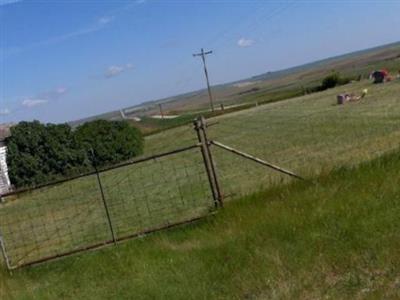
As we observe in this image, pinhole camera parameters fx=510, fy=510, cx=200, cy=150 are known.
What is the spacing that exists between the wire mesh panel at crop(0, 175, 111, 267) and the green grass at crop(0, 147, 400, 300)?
1.41 meters

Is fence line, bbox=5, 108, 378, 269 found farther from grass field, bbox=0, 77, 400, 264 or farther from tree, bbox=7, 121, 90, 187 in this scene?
tree, bbox=7, 121, 90, 187

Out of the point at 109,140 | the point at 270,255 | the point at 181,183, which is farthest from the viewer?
the point at 109,140

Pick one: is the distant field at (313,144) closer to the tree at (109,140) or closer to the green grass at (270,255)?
the green grass at (270,255)

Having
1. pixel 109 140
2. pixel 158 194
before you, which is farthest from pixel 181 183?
pixel 109 140

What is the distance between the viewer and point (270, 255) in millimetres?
5246

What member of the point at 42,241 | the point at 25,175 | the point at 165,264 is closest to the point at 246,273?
the point at 165,264

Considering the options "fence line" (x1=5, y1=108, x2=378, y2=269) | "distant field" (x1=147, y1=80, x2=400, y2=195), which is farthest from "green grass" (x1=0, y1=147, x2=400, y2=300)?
"distant field" (x1=147, y1=80, x2=400, y2=195)

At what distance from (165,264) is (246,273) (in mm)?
1207

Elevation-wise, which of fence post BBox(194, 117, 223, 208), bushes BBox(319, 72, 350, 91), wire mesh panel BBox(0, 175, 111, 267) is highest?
fence post BBox(194, 117, 223, 208)

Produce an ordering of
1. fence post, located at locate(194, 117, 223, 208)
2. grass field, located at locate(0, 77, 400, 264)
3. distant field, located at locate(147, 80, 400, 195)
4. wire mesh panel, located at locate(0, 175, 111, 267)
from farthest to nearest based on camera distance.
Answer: distant field, located at locate(147, 80, 400, 195), grass field, located at locate(0, 77, 400, 264), wire mesh panel, located at locate(0, 175, 111, 267), fence post, located at locate(194, 117, 223, 208)

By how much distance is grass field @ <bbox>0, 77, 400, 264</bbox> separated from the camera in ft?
36.4

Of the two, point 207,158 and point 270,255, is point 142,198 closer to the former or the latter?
point 207,158

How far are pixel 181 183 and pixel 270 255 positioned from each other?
10693 mm

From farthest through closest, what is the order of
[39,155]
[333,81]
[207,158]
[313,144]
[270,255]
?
[333,81], [39,155], [313,144], [207,158], [270,255]
